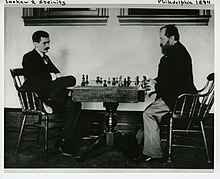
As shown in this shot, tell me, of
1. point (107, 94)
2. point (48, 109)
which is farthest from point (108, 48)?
point (48, 109)

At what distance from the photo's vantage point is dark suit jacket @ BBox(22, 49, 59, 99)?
167 cm

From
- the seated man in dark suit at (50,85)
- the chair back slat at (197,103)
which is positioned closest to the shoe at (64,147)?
the seated man in dark suit at (50,85)

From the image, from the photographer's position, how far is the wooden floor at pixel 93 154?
5.45ft

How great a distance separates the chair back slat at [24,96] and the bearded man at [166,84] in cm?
30

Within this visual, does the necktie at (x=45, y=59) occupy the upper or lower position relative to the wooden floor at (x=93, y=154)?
upper

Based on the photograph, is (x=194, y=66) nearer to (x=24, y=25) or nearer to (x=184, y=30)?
(x=184, y=30)

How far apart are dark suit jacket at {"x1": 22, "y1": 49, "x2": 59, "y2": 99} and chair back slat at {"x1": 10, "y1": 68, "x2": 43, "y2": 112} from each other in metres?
Answer: 0.01

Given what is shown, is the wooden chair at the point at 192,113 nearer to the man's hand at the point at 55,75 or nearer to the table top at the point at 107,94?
the table top at the point at 107,94

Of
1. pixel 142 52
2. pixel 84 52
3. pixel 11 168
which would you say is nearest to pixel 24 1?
pixel 84 52

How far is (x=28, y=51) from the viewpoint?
1.67 meters

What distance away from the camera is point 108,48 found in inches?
65.5

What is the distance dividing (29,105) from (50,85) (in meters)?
0.08

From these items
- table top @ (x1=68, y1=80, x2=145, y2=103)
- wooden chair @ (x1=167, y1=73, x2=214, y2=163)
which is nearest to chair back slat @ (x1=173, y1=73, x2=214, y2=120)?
wooden chair @ (x1=167, y1=73, x2=214, y2=163)

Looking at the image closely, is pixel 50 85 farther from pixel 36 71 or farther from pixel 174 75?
pixel 174 75
